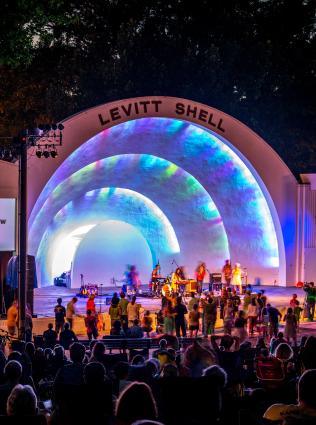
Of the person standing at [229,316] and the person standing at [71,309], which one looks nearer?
the person standing at [229,316]

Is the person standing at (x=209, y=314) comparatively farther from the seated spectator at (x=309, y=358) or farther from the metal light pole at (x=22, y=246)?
the seated spectator at (x=309, y=358)

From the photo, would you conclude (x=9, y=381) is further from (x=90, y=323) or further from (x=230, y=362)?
(x=90, y=323)

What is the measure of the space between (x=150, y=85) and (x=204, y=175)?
14.5m

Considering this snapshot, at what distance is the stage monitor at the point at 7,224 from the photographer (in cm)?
2395

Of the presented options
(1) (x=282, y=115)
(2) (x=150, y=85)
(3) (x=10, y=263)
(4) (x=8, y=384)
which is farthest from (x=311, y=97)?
(4) (x=8, y=384)

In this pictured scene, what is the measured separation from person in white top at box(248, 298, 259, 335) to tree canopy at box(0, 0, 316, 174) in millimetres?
24654

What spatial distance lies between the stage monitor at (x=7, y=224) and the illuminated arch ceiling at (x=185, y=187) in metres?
4.83

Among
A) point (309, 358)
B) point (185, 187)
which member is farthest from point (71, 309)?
point (185, 187)

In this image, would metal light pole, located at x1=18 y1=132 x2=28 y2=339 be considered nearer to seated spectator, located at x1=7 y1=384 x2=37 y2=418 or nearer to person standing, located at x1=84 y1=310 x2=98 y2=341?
person standing, located at x1=84 y1=310 x2=98 y2=341

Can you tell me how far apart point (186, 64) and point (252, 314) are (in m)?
26.9

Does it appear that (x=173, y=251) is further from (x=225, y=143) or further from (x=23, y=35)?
(x=23, y=35)

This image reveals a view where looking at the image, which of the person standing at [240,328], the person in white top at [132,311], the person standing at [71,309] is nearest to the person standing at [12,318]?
the person standing at [71,309]

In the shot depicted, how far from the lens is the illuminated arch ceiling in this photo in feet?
103

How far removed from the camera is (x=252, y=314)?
22594 millimetres
